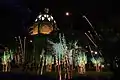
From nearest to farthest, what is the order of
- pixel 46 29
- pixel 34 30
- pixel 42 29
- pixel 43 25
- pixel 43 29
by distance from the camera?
pixel 46 29
pixel 34 30
pixel 43 29
pixel 42 29
pixel 43 25

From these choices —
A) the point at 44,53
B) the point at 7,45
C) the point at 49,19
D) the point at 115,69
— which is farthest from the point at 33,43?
the point at 115,69

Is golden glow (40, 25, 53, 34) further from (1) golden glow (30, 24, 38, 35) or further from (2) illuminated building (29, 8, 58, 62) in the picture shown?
(1) golden glow (30, 24, 38, 35)

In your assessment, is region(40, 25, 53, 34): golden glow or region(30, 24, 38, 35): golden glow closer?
region(30, 24, 38, 35): golden glow

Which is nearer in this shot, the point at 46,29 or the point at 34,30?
the point at 46,29

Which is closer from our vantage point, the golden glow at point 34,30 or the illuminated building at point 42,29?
the illuminated building at point 42,29

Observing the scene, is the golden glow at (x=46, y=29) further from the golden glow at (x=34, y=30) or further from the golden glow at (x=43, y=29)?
the golden glow at (x=34, y=30)

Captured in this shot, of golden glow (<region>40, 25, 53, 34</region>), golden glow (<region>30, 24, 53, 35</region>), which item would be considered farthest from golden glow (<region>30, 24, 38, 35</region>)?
golden glow (<region>40, 25, 53, 34</region>)

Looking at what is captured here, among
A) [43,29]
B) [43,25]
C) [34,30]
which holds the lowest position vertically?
[34,30]

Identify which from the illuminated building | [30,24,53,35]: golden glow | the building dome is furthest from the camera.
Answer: [30,24,53,35]: golden glow

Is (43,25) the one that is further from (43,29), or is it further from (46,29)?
(46,29)

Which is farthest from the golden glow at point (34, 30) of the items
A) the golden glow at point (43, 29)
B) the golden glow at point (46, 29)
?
the golden glow at point (46, 29)

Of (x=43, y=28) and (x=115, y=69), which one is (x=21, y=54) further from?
(x=115, y=69)

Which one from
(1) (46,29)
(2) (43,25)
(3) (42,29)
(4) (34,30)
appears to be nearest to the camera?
(1) (46,29)

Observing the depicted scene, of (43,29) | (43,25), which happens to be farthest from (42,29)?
(43,25)
